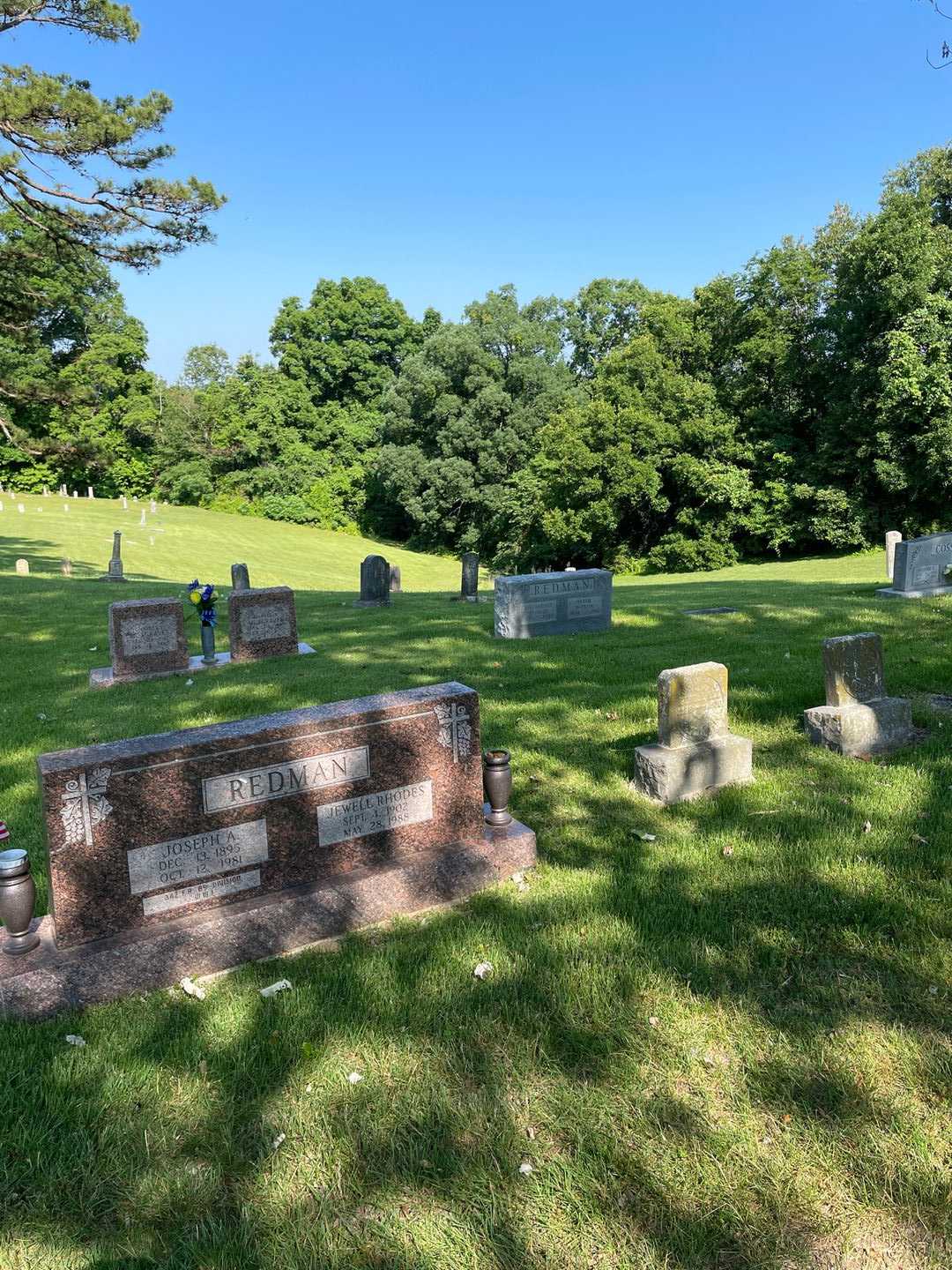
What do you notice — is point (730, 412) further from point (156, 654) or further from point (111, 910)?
point (111, 910)

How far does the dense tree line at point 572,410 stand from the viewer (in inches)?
1172

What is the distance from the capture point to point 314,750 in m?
4.36

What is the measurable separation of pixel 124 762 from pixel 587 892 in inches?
104

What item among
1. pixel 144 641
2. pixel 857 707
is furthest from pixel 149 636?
pixel 857 707

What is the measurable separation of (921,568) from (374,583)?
1078cm

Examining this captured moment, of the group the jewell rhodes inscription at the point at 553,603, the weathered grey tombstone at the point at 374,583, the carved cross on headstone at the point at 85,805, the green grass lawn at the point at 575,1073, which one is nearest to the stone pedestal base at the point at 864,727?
the green grass lawn at the point at 575,1073

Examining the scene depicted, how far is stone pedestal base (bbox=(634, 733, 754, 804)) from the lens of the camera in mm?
5609

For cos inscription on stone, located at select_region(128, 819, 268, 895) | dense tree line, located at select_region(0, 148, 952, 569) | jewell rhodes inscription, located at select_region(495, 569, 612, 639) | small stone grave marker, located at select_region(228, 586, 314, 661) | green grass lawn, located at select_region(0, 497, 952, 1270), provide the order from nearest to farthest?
1. green grass lawn, located at select_region(0, 497, 952, 1270)
2. cos inscription on stone, located at select_region(128, 819, 268, 895)
3. small stone grave marker, located at select_region(228, 586, 314, 661)
4. jewell rhodes inscription, located at select_region(495, 569, 612, 639)
5. dense tree line, located at select_region(0, 148, 952, 569)

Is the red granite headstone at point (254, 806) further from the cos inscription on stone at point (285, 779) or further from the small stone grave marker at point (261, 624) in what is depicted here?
→ the small stone grave marker at point (261, 624)

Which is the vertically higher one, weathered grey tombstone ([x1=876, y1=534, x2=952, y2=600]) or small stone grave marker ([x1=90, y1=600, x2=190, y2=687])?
weathered grey tombstone ([x1=876, y1=534, x2=952, y2=600])

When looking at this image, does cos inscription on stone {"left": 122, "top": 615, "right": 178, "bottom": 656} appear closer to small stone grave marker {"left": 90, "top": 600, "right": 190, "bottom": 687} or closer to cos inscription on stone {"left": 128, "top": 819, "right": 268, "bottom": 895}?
small stone grave marker {"left": 90, "top": 600, "right": 190, "bottom": 687}

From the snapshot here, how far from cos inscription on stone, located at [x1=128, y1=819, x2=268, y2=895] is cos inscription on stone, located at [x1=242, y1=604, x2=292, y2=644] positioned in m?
7.46

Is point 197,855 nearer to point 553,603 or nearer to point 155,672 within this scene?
point 155,672

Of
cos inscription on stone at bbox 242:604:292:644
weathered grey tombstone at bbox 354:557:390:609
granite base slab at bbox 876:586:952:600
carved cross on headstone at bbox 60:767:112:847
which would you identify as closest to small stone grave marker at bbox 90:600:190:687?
cos inscription on stone at bbox 242:604:292:644
